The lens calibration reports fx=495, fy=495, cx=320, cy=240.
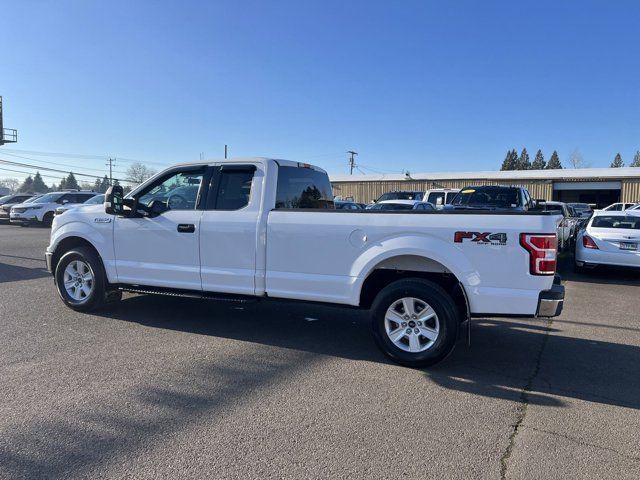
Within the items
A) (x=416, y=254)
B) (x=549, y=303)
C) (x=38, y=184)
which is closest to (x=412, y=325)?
(x=416, y=254)

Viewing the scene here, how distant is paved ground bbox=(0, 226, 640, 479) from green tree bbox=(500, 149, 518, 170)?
400 ft

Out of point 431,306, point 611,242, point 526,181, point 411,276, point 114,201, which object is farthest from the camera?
point 526,181

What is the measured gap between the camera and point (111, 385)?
4227mm

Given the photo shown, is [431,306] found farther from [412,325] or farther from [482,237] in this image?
[482,237]

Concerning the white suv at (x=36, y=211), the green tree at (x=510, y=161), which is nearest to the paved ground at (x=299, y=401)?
the white suv at (x=36, y=211)

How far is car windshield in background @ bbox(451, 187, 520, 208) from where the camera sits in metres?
13.1

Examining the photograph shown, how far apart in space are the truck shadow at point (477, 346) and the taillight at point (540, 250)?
3.46 ft

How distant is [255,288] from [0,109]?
208 ft

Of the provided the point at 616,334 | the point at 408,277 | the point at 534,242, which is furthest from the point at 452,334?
the point at 616,334

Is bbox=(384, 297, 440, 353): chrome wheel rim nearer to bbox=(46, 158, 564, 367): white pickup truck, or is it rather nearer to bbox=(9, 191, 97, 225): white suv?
bbox=(46, 158, 564, 367): white pickup truck

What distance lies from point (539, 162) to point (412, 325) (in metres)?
136

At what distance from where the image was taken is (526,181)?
37531 mm

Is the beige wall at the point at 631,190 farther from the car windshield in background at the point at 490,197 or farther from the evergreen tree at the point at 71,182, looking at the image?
the evergreen tree at the point at 71,182

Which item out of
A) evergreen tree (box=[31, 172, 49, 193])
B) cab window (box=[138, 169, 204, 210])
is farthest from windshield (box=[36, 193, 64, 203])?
evergreen tree (box=[31, 172, 49, 193])
